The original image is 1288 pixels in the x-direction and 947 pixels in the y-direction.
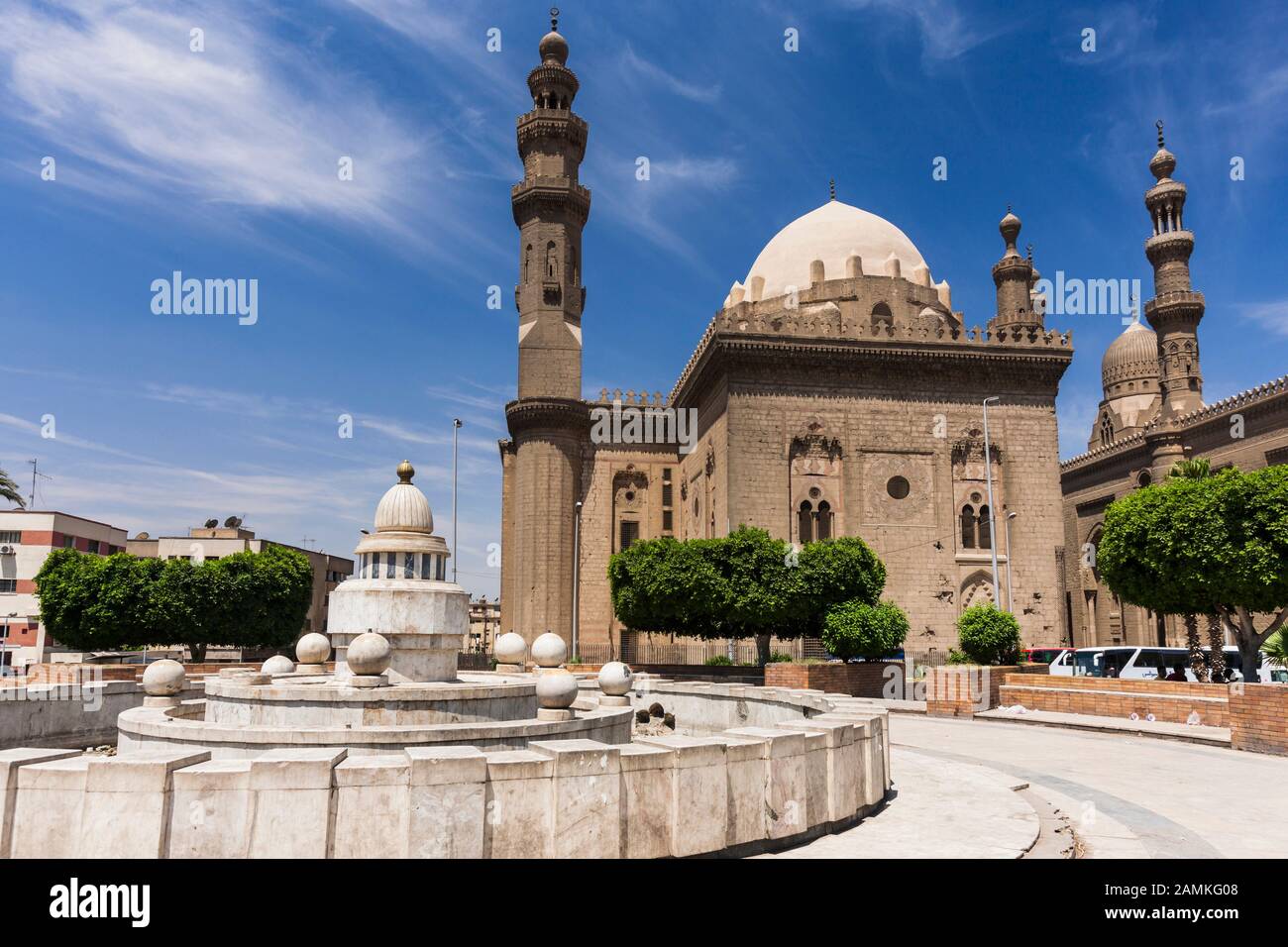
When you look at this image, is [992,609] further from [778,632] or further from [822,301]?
[822,301]

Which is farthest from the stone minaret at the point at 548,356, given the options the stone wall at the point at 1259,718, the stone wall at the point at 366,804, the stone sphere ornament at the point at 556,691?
the stone wall at the point at 366,804

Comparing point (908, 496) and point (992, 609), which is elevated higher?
point (908, 496)

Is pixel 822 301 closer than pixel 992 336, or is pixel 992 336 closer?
pixel 992 336

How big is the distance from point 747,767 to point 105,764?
4.41 metres

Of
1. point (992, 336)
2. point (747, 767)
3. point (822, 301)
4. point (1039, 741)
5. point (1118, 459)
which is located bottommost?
point (1039, 741)

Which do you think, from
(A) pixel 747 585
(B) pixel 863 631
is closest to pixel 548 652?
(B) pixel 863 631

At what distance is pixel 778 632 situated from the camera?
89.8ft

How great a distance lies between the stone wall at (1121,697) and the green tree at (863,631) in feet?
11.0

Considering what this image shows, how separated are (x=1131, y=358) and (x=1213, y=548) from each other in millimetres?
44527

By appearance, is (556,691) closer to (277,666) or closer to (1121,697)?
(277,666)

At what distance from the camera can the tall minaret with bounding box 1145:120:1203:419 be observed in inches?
1479
